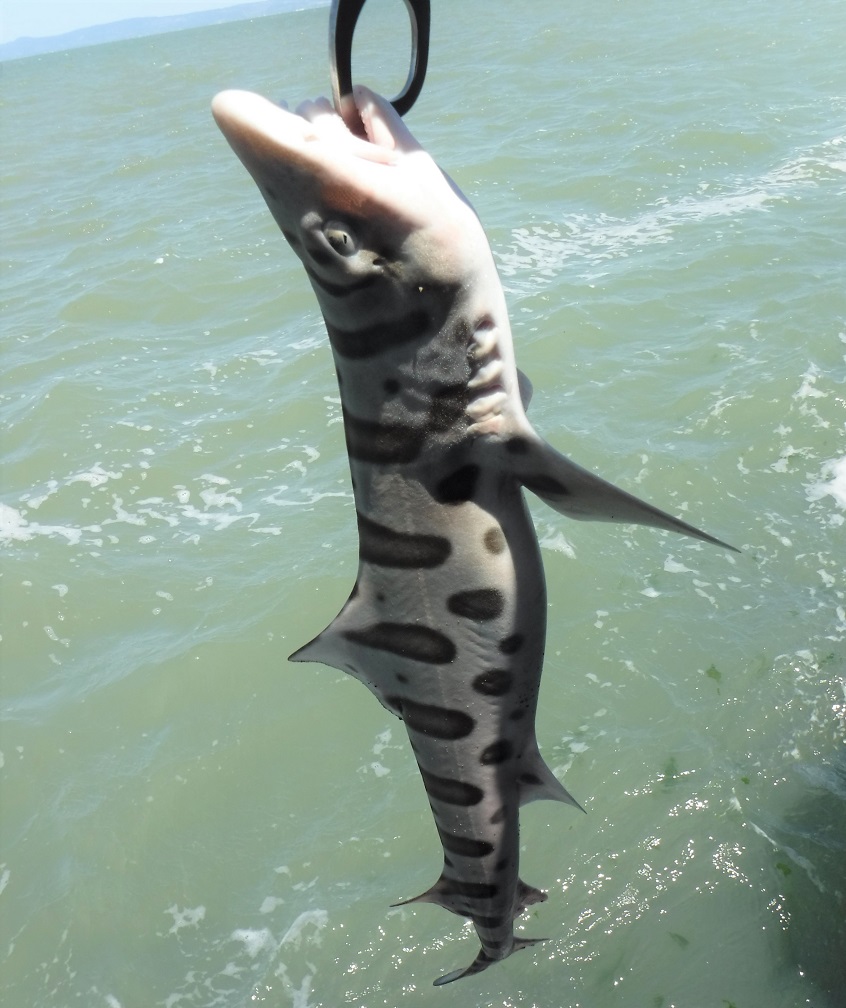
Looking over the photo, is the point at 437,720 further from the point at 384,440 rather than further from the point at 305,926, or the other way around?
the point at 305,926

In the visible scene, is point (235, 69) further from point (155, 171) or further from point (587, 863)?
point (587, 863)

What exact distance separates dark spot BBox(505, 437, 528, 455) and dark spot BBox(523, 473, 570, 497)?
3.4 inches

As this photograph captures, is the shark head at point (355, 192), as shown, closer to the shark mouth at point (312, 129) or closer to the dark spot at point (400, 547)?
the shark mouth at point (312, 129)

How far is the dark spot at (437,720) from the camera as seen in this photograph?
3.21 metres

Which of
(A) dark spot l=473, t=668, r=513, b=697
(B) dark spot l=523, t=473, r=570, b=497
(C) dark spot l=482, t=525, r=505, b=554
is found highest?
(B) dark spot l=523, t=473, r=570, b=497

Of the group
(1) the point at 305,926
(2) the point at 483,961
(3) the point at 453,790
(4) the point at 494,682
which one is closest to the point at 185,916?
(1) the point at 305,926

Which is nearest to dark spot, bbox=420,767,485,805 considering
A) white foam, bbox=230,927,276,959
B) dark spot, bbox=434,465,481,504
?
dark spot, bbox=434,465,481,504

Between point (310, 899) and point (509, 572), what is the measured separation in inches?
176

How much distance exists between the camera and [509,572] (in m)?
3.04

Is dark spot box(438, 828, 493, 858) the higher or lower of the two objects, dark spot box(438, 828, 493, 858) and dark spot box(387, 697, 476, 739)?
the lower

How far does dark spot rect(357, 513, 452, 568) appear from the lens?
294cm

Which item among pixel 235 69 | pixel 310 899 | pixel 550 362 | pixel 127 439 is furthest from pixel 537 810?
pixel 235 69

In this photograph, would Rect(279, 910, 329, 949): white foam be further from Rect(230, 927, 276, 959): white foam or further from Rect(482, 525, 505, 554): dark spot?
Rect(482, 525, 505, 554): dark spot

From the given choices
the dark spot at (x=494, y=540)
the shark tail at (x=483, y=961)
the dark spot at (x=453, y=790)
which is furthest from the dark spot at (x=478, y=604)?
the shark tail at (x=483, y=961)
